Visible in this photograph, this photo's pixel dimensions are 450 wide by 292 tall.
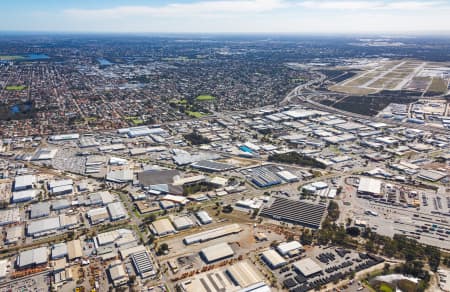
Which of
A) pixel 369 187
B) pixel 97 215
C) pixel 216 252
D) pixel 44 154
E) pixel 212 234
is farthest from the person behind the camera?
pixel 44 154

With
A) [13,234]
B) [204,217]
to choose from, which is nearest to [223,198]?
[204,217]

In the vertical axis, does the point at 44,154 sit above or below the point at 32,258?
above

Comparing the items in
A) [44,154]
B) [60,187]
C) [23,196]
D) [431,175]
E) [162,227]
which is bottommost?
[162,227]

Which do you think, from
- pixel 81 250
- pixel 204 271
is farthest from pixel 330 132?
pixel 81 250

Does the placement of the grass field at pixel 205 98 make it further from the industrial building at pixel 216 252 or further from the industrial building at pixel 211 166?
the industrial building at pixel 216 252

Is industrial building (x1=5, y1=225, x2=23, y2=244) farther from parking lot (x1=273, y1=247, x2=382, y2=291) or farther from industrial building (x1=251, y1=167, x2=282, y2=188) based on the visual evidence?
industrial building (x1=251, y1=167, x2=282, y2=188)

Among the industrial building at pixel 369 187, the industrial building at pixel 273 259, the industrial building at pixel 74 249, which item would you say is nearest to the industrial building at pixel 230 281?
the industrial building at pixel 273 259

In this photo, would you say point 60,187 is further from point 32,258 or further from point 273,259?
point 273,259
